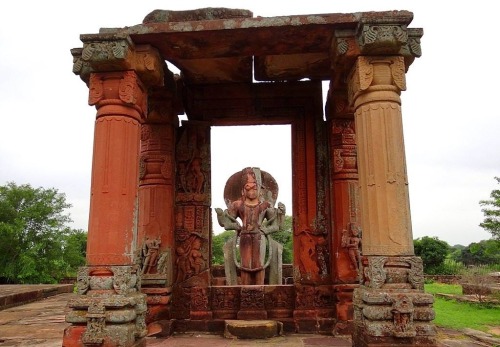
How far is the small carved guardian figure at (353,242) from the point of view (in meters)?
6.71

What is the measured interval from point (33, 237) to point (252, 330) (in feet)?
83.0

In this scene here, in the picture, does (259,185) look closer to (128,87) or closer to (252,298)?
(252,298)

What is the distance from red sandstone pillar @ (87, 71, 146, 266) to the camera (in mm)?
4902

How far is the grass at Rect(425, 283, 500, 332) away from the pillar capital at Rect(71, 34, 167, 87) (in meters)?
6.56

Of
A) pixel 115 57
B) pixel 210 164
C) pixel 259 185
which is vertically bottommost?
pixel 259 185

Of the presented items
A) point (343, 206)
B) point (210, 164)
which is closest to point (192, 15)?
point (210, 164)

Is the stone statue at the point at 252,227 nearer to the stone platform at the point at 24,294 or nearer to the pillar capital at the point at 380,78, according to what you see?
the pillar capital at the point at 380,78

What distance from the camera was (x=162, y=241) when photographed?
6.97 m

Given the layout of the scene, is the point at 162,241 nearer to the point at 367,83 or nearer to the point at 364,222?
the point at 364,222

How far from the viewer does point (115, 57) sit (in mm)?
5023

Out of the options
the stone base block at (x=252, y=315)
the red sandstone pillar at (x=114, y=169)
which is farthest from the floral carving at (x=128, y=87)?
the stone base block at (x=252, y=315)

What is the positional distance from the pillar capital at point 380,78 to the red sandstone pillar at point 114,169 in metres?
2.78

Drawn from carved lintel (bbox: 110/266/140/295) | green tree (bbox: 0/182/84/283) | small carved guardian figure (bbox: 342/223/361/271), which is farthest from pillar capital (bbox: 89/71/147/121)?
green tree (bbox: 0/182/84/283)

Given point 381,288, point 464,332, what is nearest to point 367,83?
point 381,288
